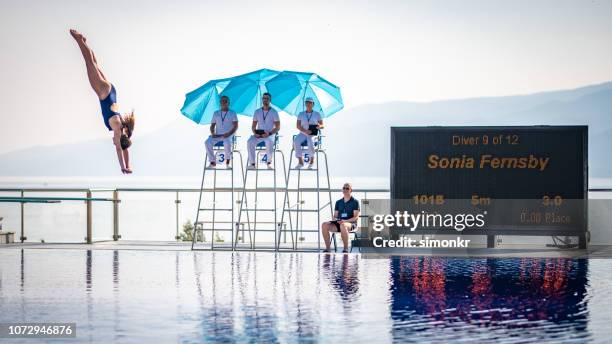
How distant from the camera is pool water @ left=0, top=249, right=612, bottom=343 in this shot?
1023 centimetres

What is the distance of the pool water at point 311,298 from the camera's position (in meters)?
10.2

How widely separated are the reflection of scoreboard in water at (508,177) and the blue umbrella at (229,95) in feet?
12.3

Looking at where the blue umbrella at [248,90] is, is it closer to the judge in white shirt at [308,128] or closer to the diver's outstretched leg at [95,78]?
the judge in white shirt at [308,128]

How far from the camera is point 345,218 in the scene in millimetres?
20750

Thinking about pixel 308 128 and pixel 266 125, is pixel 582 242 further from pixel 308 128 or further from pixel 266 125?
pixel 266 125

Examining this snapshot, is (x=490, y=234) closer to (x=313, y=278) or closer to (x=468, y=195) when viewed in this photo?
(x=468, y=195)

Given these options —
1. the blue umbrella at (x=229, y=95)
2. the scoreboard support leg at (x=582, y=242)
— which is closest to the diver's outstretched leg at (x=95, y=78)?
the blue umbrella at (x=229, y=95)

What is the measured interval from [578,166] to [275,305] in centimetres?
1002

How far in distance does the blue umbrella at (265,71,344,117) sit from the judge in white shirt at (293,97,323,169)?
1.08m

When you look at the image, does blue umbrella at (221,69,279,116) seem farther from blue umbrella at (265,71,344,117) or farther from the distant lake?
the distant lake

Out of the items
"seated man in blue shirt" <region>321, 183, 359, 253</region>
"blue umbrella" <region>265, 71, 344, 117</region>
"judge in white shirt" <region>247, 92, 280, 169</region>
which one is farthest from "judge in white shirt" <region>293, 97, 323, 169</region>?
"blue umbrella" <region>265, 71, 344, 117</region>

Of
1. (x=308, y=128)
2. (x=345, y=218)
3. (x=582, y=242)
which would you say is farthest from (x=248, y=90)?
(x=582, y=242)

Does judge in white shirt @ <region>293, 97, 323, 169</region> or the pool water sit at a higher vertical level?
judge in white shirt @ <region>293, 97, 323, 169</region>

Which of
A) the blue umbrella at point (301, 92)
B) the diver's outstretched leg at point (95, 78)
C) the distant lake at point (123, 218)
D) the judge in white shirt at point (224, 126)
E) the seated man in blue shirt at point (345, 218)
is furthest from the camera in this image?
the distant lake at point (123, 218)
